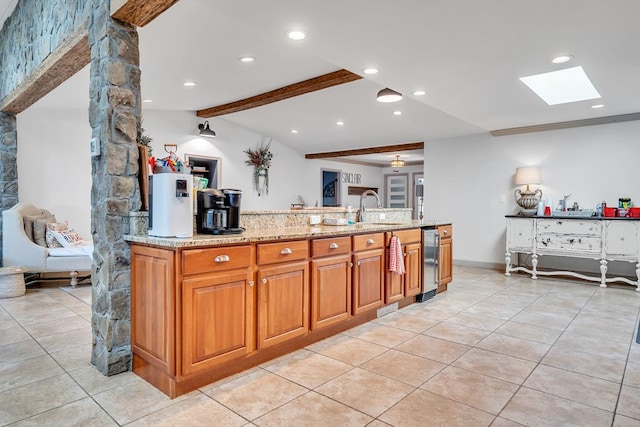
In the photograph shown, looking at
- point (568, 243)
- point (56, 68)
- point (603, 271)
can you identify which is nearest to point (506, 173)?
point (568, 243)

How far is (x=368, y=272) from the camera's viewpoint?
11.2ft

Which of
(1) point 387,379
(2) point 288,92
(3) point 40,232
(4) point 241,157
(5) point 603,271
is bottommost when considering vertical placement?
(1) point 387,379

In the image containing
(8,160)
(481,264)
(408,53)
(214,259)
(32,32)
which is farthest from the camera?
(481,264)

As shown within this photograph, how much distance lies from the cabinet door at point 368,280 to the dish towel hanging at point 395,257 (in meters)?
0.10

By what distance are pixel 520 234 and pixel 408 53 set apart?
3694 millimetres

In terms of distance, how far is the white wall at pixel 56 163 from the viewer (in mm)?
5574

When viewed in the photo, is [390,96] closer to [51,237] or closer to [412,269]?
[412,269]

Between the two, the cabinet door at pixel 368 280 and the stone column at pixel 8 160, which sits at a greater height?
the stone column at pixel 8 160

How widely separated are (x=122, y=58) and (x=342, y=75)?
9.32 ft

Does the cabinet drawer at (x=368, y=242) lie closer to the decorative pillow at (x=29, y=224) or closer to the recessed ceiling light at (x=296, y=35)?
the recessed ceiling light at (x=296, y=35)

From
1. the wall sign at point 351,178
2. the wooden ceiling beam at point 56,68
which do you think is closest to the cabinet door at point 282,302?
the wooden ceiling beam at point 56,68

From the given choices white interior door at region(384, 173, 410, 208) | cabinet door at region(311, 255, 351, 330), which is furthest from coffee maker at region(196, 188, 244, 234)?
white interior door at region(384, 173, 410, 208)

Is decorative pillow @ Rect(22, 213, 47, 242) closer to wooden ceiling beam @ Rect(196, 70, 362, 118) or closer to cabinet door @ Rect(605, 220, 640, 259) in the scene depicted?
wooden ceiling beam @ Rect(196, 70, 362, 118)

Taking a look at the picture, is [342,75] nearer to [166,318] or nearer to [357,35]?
[357,35]
